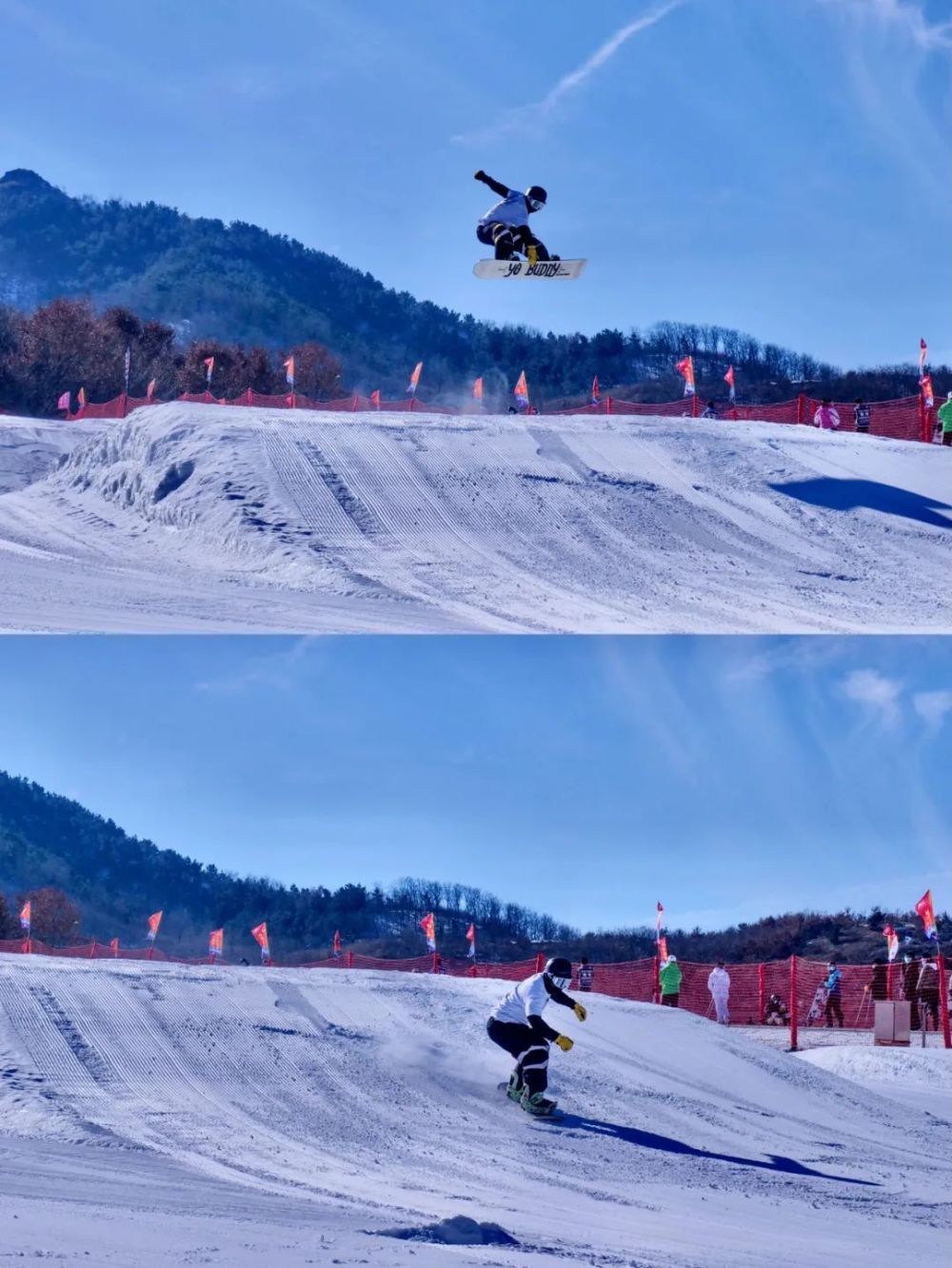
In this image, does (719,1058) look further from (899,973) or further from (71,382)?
(71,382)

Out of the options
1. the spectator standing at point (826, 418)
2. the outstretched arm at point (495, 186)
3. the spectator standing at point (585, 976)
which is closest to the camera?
the outstretched arm at point (495, 186)

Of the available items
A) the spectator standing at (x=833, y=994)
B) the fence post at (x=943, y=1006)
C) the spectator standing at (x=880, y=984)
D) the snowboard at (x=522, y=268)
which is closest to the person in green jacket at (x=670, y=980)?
the spectator standing at (x=833, y=994)

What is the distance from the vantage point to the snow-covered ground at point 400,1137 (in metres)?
6.12

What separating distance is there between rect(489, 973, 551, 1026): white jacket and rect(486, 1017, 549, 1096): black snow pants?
0.06 metres

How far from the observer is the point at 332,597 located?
1352 centimetres

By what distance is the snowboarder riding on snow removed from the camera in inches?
521

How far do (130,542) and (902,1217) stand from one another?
36.9 ft

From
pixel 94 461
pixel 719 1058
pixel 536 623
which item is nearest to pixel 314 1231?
pixel 719 1058

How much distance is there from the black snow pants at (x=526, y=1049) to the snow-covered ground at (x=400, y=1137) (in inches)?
11.7

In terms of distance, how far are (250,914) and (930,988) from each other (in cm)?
1363

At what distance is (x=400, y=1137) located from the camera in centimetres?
866

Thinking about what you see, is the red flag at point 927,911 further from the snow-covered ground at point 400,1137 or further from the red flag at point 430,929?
the red flag at point 430,929

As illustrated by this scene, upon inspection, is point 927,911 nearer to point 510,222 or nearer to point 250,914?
point 510,222

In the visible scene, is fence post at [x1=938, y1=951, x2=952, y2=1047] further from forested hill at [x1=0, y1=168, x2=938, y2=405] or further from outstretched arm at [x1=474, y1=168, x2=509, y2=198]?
forested hill at [x1=0, y1=168, x2=938, y2=405]
